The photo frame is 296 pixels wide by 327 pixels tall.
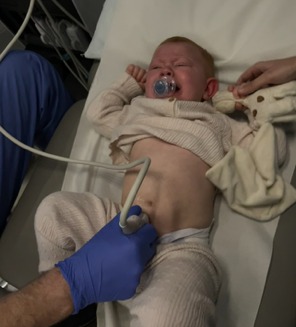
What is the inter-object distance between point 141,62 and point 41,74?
0.31 m

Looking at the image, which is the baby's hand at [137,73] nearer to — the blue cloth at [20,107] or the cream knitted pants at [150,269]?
the blue cloth at [20,107]

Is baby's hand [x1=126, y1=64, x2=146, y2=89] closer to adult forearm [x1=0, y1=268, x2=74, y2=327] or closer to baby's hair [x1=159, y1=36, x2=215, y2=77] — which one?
baby's hair [x1=159, y1=36, x2=215, y2=77]

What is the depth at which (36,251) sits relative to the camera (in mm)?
1085

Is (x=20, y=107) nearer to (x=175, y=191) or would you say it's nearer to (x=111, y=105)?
(x=111, y=105)

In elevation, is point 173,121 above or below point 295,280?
above

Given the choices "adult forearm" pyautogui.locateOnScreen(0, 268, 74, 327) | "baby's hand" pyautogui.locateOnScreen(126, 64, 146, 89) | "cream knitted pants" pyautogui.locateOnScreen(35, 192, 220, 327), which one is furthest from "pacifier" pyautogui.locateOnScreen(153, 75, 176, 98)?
"adult forearm" pyautogui.locateOnScreen(0, 268, 74, 327)

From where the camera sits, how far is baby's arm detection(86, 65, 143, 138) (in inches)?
45.1

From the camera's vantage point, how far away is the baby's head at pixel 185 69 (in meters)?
1.07

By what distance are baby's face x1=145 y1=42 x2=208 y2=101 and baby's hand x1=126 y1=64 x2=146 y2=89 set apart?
7cm

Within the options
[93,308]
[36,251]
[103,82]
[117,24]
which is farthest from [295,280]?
[117,24]

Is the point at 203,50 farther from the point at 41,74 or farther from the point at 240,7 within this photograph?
the point at 41,74

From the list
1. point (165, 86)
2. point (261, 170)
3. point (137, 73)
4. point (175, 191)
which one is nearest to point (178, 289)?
point (175, 191)

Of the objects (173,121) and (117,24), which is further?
(117,24)

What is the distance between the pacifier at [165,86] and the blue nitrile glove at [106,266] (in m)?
0.36
